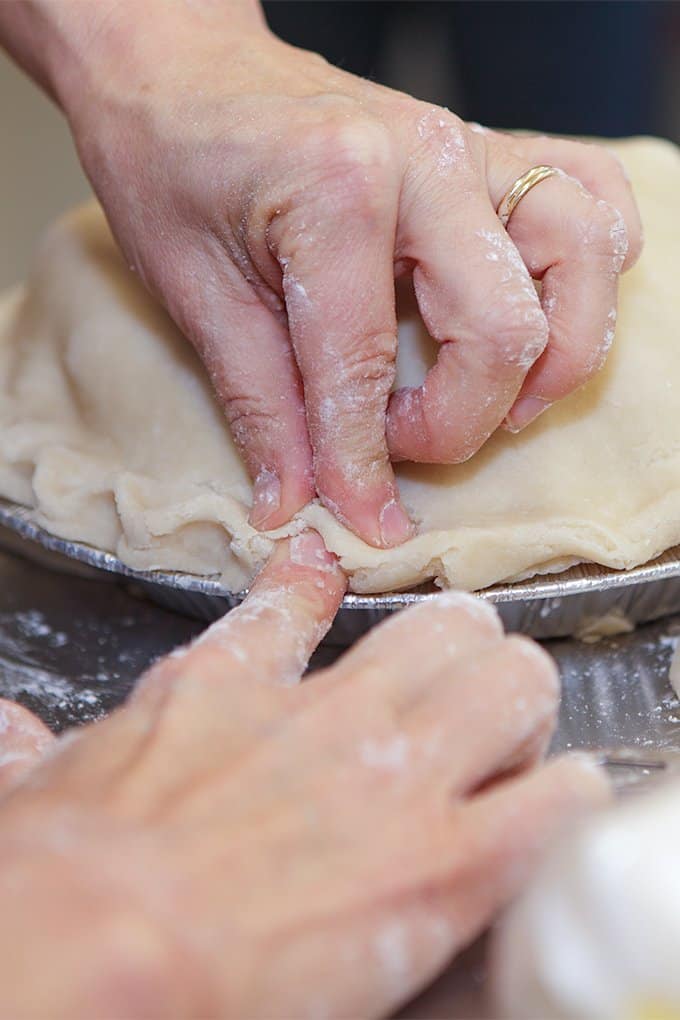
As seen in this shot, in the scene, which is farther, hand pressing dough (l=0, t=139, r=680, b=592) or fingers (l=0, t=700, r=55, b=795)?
hand pressing dough (l=0, t=139, r=680, b=592)

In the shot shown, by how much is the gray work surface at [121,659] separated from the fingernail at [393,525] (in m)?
0.24

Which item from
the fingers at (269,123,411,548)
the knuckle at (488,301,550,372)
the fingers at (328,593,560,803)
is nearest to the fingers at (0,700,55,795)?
the fingers at (328,593,560,803)

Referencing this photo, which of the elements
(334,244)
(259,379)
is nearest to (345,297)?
(334,244)

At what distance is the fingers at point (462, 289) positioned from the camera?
107 centimetres

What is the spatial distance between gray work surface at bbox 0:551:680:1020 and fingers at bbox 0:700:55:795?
31 centimetres

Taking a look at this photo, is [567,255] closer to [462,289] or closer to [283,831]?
[462,289]

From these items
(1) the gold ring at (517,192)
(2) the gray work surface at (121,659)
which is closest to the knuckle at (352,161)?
(1) the gold ring at (517,192)

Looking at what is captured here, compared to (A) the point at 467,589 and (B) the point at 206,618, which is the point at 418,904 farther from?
(B) the point at 206,618

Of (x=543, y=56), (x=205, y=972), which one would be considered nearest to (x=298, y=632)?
(x=205, y=972)

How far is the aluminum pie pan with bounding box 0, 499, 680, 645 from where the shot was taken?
47.0 inches

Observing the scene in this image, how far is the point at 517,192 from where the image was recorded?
1.14 meters

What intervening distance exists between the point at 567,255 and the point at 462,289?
0.14 metres

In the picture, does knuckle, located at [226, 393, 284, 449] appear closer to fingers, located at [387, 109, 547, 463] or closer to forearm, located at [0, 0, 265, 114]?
fingers, located at [387, 109, 547, 463]

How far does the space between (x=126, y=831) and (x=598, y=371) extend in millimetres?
802
